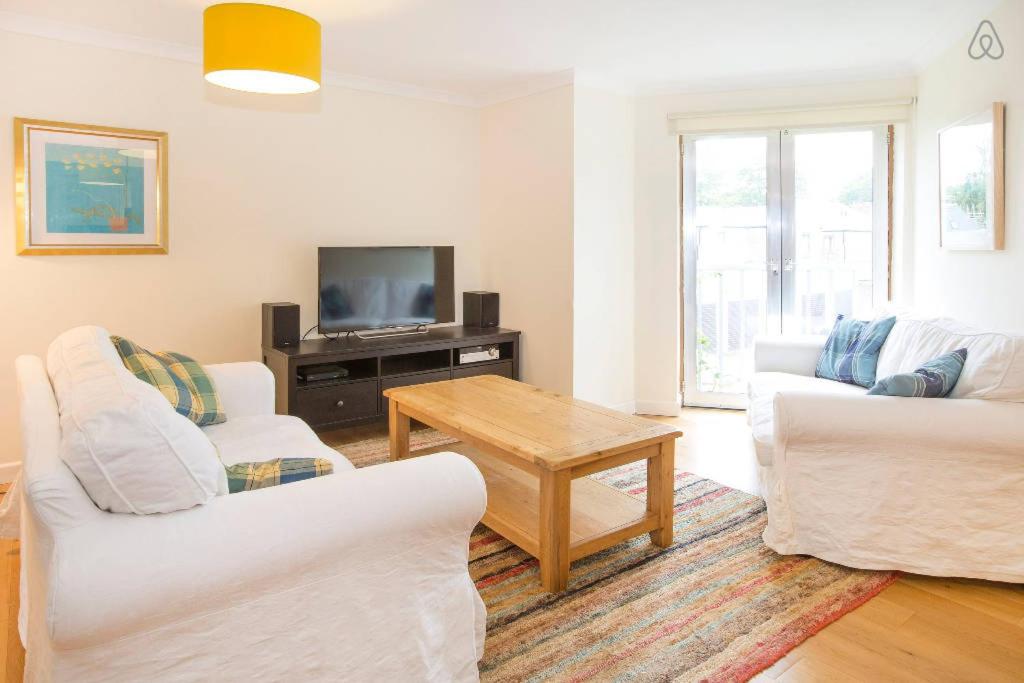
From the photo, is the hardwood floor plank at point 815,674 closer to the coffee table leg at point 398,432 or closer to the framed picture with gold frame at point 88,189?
the coffee table leg at point 398,432

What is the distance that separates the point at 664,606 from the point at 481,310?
3.09 metres

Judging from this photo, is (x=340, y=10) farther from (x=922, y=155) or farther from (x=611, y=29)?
(x=922, y=155)

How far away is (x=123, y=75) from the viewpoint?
152 inches

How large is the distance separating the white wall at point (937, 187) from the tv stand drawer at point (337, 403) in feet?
10.8

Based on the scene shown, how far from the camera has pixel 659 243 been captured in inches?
199

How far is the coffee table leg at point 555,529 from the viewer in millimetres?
2371

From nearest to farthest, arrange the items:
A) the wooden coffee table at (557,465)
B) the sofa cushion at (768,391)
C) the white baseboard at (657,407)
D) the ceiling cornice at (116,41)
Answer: the wooden coffee table at (557,465), the sofa cushion at (768,391), the ceiling cornice at (116,41), the white baseboard at (657,407)

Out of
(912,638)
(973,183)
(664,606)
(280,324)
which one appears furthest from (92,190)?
(973,183)

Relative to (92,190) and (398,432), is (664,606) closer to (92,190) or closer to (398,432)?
(398,432)

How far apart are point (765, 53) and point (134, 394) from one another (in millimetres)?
4000

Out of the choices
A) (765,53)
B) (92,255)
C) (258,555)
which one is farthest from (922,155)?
(92,255)

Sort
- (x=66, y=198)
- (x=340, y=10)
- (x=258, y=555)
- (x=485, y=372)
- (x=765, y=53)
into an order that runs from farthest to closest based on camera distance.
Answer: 1. (x=485, y=372)
2. (x=765, y=53)
3. (x=66, y=198)
4. (x=340, y=10)
5. (x=258, y=555)

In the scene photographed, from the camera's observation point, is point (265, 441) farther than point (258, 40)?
Yes

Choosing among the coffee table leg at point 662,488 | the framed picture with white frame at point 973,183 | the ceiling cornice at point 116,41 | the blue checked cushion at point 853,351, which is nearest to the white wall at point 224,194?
the ceiling cornice at point 116,41
